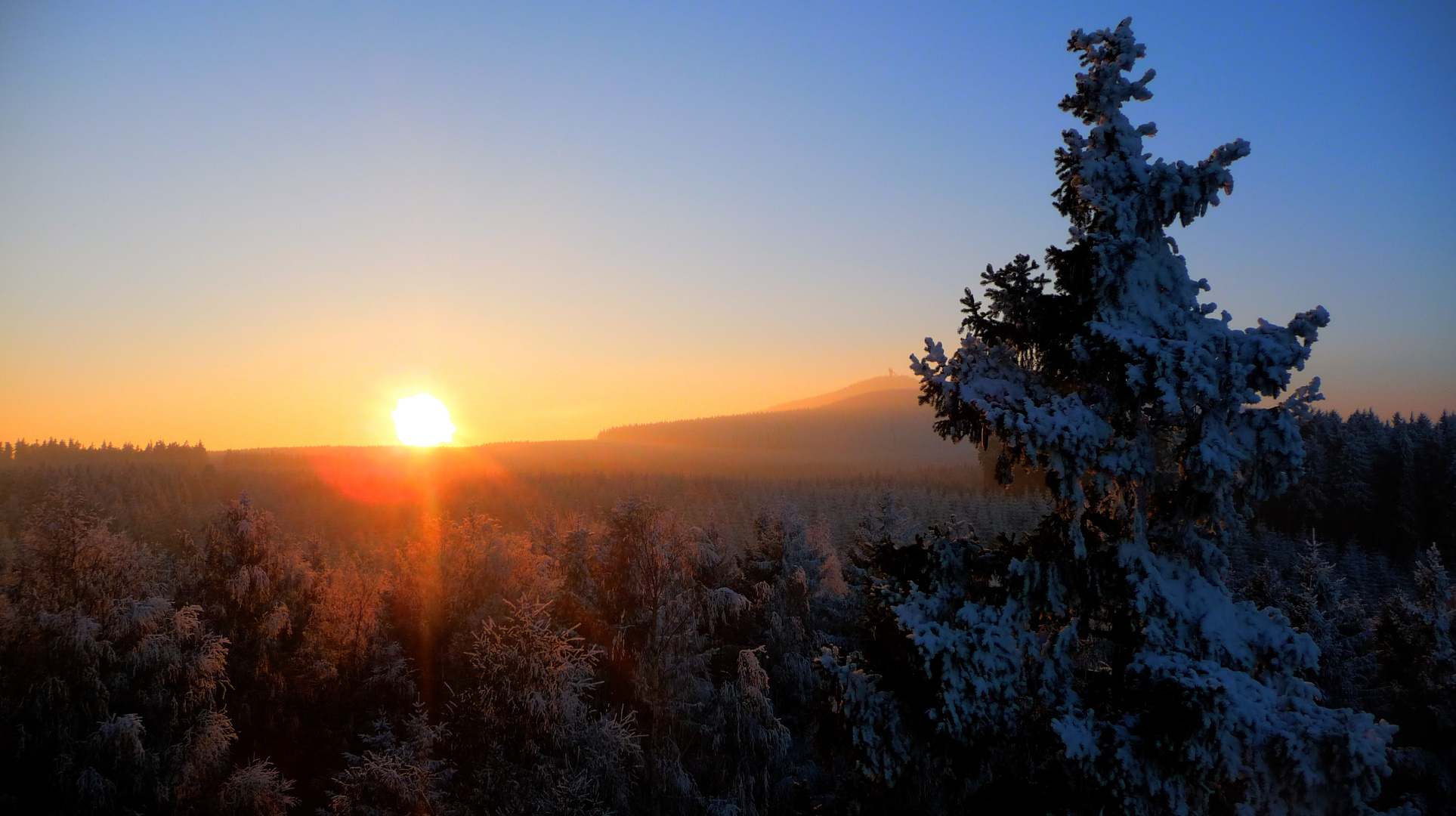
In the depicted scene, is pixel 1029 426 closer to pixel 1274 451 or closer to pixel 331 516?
pixel 1274 451

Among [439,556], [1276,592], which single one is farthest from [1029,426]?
[1276,592]

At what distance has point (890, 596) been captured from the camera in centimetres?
761

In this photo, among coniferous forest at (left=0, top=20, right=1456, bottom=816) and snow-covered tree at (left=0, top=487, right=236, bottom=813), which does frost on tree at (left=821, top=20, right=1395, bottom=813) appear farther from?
snow-covered tree at (left=0, top=487, right=236, bottom=813)

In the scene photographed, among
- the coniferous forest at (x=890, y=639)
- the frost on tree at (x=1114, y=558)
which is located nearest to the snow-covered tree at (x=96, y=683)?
the coniferous forest at (x=890, y=639)

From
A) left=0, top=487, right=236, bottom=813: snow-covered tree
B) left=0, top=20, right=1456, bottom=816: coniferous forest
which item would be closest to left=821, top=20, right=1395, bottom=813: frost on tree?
left=0, top=20, right=1456, bottom=816: coniferous forest

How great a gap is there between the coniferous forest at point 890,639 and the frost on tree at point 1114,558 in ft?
0.11

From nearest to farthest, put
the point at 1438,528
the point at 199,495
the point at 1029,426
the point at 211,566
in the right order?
the point at 1029,426 → the point at 211,566 → the point at 1438,528 → the point at 199,495

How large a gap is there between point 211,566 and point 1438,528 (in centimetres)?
9066

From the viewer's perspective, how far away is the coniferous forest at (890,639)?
6.67m

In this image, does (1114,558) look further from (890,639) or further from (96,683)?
(96,683)

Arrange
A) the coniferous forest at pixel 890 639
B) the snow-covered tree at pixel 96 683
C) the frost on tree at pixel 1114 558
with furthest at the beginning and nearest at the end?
the snow-covered tree at pixel 96 683 → the coniferous forest at pixel 890 639 → the frost on tree at pixel 1114 558

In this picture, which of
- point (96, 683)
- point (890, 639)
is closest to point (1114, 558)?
point (890, 639)

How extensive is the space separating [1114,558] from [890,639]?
223 centimetres

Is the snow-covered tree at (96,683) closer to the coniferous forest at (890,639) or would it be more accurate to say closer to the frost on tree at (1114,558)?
the coniferous forest at (890,639)
